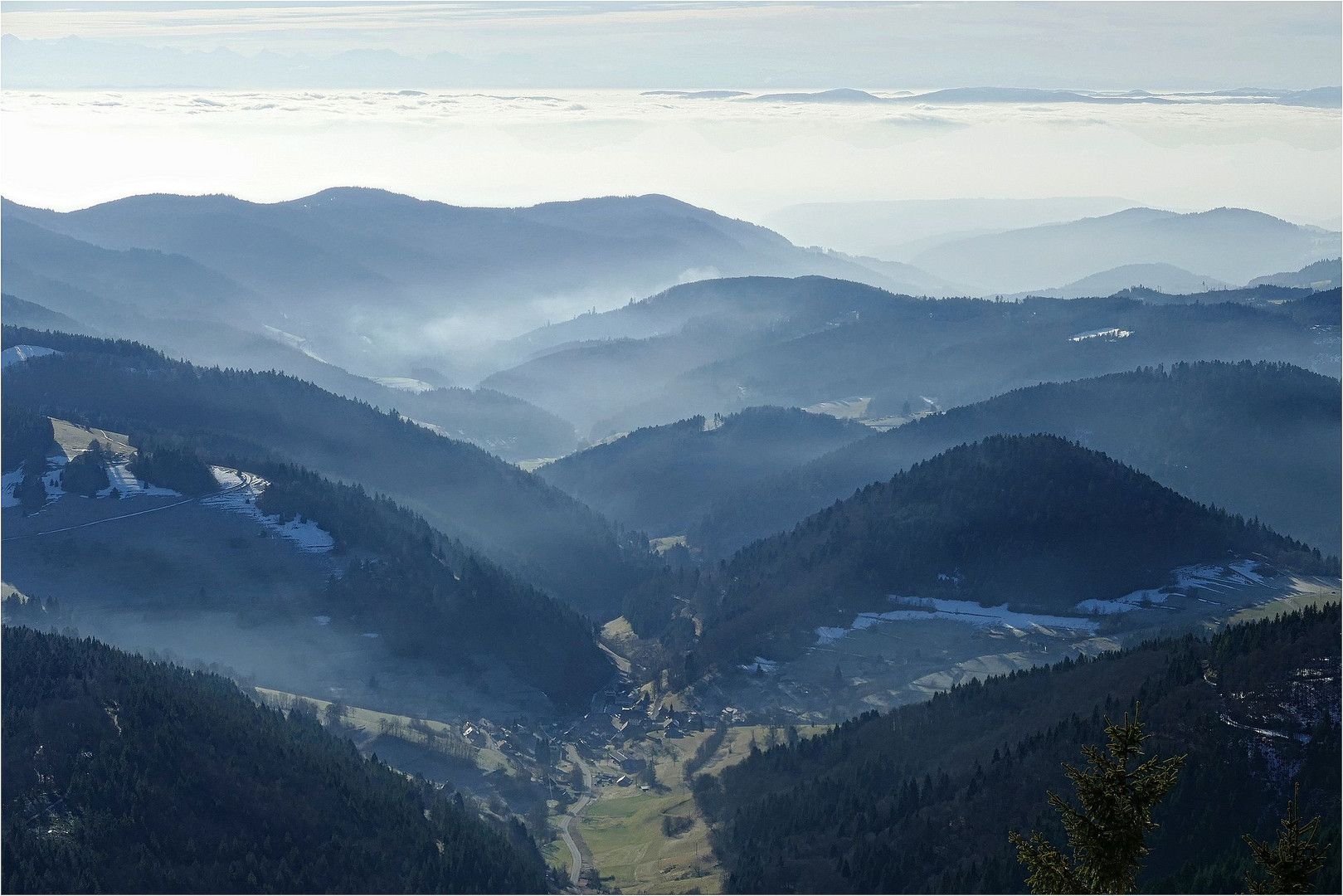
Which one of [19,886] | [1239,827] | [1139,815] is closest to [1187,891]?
[1239,827]

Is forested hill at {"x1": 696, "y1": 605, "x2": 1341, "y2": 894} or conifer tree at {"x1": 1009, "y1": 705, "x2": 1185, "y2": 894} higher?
conifer tree at {"x1": 1009, "y1": 705, "x2": 1185, "y2": 894}

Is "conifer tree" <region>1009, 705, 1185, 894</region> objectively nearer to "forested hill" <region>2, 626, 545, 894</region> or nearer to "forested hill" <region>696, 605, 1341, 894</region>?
"forested hill" <region>696, 605, 1341, 894</region>

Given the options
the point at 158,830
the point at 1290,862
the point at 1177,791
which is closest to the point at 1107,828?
the point at 1290,862

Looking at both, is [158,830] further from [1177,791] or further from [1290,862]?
[1290,862]

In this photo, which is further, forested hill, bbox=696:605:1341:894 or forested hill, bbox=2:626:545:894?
forested hill, bbox=2:626:545:894

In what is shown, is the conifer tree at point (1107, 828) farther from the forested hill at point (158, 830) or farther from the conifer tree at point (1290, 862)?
the forested hill at point (158, 830)

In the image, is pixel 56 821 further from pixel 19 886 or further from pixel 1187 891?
pixel 1187 891

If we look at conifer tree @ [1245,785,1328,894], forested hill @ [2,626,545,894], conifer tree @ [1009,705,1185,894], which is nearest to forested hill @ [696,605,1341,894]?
forested hill @ [2,626,545,894]

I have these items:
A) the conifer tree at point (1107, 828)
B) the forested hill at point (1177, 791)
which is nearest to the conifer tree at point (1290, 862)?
the conifer tree at point (1107, 828)
